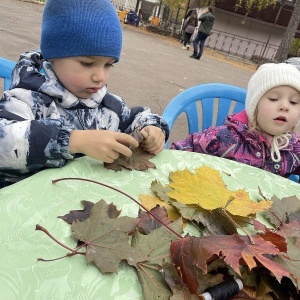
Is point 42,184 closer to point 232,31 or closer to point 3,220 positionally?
point 3,220

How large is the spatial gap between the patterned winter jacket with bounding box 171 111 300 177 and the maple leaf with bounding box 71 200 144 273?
4.00ft

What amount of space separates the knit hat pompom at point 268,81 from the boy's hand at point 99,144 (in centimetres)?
102

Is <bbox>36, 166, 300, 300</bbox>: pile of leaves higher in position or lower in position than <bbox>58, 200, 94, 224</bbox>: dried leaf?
higher

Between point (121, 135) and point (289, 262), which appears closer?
point (289, 262)

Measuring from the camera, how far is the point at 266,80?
1.82 meters

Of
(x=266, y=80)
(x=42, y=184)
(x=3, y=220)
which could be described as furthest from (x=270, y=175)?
(x=3, y=220)

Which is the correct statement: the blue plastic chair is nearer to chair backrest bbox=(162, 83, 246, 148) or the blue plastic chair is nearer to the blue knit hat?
chair backrest bbox=(162, 83, 246, 148)

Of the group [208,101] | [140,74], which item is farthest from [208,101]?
[140,74]

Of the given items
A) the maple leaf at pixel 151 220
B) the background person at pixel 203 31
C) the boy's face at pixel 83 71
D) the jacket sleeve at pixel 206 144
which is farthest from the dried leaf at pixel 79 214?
the background person at pixel 203 31

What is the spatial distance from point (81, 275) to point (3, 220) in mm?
221

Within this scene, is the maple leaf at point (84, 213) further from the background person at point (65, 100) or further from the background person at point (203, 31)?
the background person at point (203, 31)

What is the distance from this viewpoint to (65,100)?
4.47ft

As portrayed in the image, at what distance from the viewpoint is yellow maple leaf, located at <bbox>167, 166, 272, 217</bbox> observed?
36.5 inches

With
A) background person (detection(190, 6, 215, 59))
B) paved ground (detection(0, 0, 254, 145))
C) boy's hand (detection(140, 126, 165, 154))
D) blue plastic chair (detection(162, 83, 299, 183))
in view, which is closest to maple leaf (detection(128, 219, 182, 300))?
boy's hand (detection(140, 126, 165, 154))
